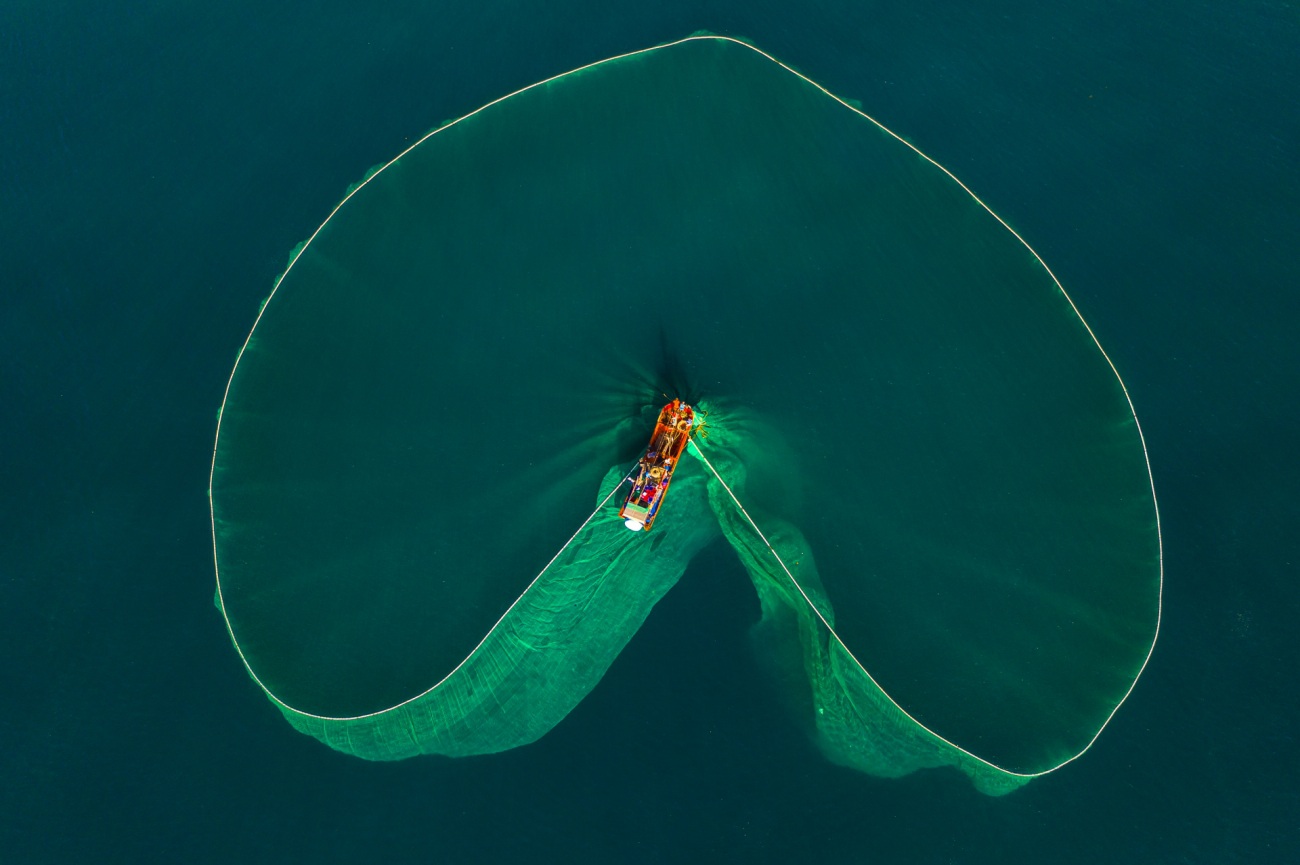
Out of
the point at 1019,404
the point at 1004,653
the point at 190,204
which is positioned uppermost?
the point at 190,204

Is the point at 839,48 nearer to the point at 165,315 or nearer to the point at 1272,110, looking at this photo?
the point at 1272,110

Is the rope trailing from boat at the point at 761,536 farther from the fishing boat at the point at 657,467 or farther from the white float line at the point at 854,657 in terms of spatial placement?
the fishing boat at the point at 657,467

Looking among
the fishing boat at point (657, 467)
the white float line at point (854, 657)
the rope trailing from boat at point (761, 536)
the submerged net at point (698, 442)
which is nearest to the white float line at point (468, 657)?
the submerged net at point (698, 442)

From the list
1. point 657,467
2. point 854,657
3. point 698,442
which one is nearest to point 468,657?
point 657,467

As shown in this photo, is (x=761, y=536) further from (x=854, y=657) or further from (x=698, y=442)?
(x=854, y=657)

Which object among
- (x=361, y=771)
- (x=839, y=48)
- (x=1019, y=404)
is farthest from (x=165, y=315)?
(x=1019, y=404)

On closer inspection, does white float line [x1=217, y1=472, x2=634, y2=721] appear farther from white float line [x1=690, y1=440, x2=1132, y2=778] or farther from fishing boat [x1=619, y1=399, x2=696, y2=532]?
white float line [x1=690, y1=440, x2=1132, y2=778]

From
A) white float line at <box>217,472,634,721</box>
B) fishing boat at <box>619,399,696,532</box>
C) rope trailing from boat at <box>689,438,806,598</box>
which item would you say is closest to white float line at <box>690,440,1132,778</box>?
rope trailing from boat at <box>689,438,806,598</box>
